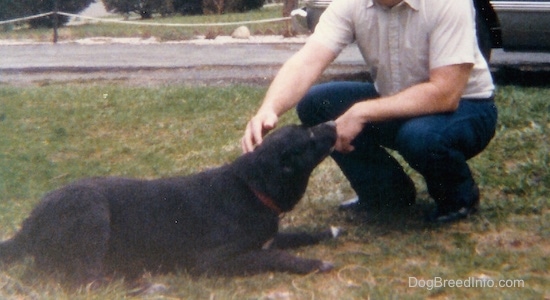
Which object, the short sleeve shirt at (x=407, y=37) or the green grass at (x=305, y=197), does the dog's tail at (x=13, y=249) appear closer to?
the green grass at (x=305, y=197)

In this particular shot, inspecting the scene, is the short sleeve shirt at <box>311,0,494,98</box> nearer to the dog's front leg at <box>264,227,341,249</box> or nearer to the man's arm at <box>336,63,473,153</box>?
the man's arm at <box>336,63,473,153</box>

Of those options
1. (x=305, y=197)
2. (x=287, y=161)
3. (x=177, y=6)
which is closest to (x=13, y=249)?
(x=287, y=161)

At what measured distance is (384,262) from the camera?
12.0 feet

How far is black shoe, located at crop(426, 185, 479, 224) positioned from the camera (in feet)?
13.6

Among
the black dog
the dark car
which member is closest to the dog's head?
the black dog

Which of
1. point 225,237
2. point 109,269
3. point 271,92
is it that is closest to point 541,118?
point 271,92

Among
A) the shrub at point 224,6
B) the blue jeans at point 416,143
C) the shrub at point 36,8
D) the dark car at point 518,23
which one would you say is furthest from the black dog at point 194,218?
the shrub at point 224,6

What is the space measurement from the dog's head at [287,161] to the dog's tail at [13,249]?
105 centimetres

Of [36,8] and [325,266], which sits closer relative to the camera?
[325,266]

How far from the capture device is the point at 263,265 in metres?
3.54

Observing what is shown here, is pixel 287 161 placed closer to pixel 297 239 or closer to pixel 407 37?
pixel 297 239

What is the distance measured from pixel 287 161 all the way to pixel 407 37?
88 cm

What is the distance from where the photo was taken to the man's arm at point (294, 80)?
12.9ft

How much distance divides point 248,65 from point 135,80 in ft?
5.31
